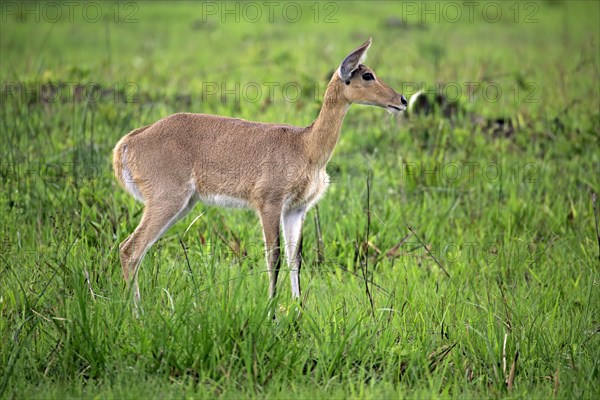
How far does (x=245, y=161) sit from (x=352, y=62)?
2.96 ft

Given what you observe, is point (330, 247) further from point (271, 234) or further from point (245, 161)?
point (245, 161)

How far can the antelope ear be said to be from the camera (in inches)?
206

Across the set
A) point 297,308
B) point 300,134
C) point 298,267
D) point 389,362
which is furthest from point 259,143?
point 389,362

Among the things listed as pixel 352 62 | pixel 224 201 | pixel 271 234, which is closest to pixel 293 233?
pixel 271 234

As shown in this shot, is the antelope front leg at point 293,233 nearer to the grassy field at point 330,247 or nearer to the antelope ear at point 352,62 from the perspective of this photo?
the grassy field at point 330,247

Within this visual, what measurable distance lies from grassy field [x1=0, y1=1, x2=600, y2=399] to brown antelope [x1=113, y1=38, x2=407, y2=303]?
32cm

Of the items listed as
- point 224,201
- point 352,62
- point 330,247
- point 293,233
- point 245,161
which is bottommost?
point 330,247

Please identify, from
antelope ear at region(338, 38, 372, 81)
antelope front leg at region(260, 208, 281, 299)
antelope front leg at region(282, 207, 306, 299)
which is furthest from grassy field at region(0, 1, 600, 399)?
antelope ear at region(338, 38, 372, 81)

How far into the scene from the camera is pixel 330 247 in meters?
5.95

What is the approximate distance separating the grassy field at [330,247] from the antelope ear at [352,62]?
2.94ft

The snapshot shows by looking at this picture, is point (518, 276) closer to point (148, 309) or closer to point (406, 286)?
point (406, 286)

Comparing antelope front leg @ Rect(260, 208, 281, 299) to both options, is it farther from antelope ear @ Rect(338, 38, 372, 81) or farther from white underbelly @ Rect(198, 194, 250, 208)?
antelope ear @ Rect(338, 38, 372, 81)

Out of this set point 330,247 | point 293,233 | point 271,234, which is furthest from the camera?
point 330,247

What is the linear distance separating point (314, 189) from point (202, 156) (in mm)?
729
